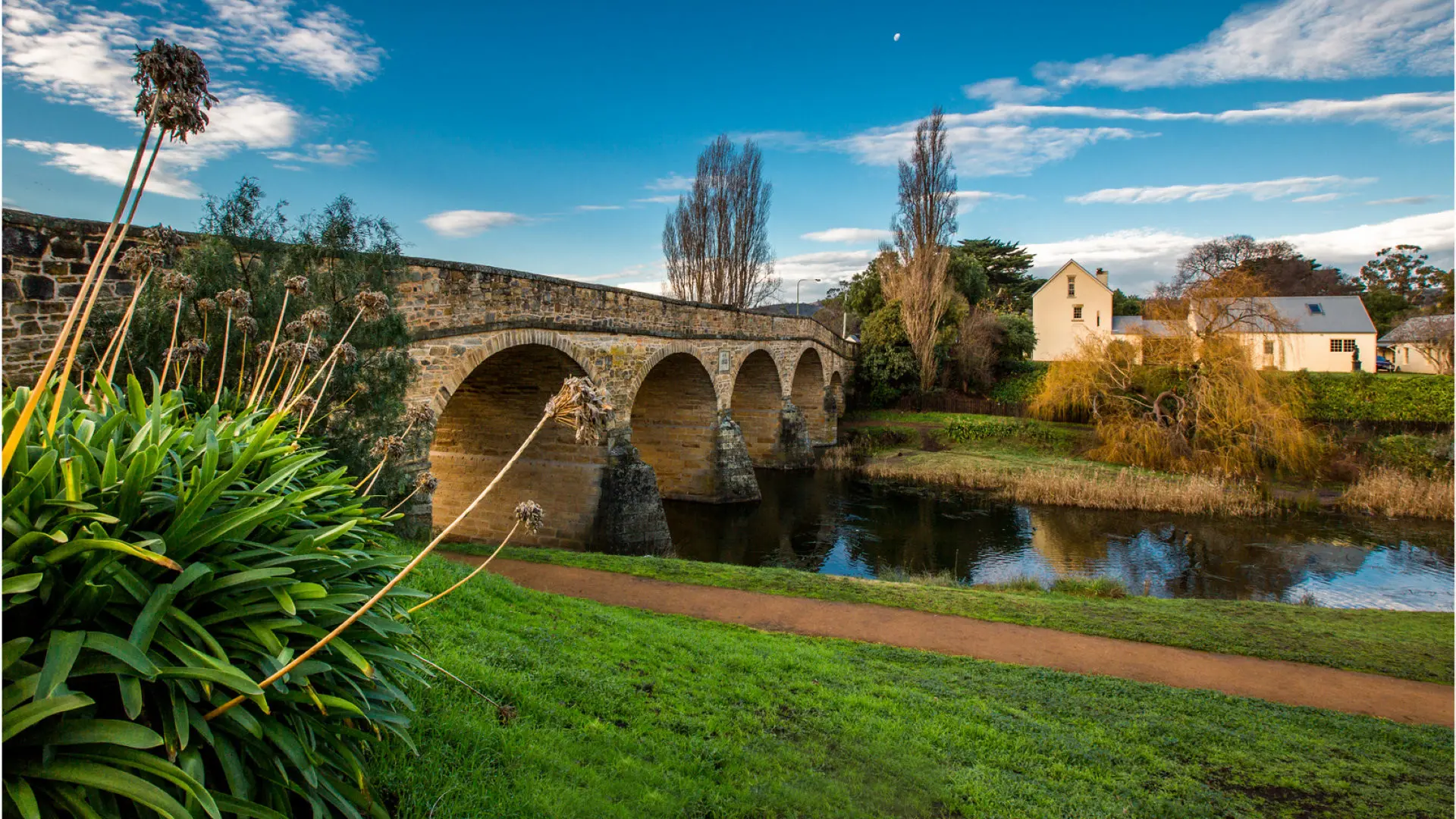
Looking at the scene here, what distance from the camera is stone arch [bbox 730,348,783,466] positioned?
25234 millimetres

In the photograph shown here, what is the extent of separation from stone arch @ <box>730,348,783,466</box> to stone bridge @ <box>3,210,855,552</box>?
0.09 m

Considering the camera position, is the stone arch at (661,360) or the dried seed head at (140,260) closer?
the dried seed head at (140,260)

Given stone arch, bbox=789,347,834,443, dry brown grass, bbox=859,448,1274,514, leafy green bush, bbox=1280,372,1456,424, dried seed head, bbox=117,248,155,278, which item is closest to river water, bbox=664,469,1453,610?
dry brown grass, bbox=859,448,1274,514

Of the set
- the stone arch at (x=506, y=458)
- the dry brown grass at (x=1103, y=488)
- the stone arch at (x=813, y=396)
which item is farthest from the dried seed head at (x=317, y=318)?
the stone arch at (x=813, y=396)

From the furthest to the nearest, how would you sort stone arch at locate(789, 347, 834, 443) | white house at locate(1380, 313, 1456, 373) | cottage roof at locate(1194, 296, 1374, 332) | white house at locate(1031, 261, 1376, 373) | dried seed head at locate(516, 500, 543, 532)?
cottage roof at locate(1194, 296, 1374, 332) → white house at locate(1031, 261, 1376, 373) → stone arch at locate(789, 347, 834, 443) → white house at locate(1380, 313, 1456, 373) → dried seed head at locate(516, 500, 543, 532)

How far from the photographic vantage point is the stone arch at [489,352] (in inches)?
380

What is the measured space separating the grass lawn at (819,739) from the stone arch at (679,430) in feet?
42.9

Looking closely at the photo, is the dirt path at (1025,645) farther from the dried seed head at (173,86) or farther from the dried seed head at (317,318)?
the dried seed head at (173,86)

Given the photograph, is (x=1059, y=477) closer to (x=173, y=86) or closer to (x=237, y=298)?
(x=237, y=298)

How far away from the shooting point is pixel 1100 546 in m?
15.1

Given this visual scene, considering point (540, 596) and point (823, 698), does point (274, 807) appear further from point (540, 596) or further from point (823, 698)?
point (540, 596)

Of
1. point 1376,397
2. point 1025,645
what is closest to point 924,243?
point 1376,397

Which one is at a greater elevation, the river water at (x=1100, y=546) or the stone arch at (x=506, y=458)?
the stone arch at (x=506, y=458)

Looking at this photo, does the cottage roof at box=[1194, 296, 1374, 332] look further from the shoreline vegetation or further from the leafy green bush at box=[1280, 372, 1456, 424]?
the shoreline vegetation
